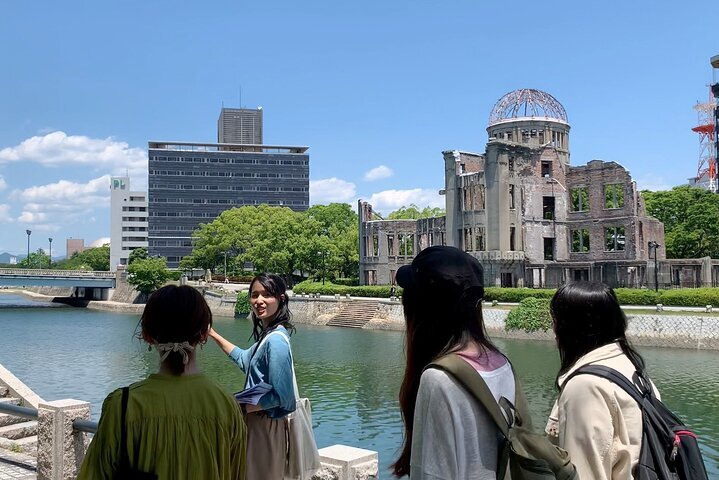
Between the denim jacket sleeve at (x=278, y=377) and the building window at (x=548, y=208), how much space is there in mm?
45890

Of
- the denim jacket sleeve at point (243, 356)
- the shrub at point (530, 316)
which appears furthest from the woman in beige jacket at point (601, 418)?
the shrub at point (530, 316)

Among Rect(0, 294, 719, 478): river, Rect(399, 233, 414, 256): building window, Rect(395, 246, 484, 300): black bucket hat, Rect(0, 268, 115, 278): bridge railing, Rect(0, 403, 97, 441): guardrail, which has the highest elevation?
Rect(399, 233, 414, 256): building window

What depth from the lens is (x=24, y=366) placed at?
85.0ft

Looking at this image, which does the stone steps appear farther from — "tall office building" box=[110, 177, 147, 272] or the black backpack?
"tall office building" box=[110, 177, 147, 272]

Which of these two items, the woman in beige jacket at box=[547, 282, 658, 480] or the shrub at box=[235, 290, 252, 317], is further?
the shrub at box=[235, 290, 252, 317]

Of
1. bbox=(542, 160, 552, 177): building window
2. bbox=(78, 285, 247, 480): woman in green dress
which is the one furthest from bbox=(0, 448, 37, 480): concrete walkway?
bbox=(542, 160, 552, 177): building window

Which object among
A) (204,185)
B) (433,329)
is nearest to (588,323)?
(433,329)

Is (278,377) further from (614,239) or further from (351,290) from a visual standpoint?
(351,290)

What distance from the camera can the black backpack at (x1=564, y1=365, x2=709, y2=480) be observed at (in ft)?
9.45

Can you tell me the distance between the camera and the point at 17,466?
291 inches

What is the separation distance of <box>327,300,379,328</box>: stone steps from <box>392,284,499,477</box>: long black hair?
41.5m

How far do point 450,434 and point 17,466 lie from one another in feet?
22.4

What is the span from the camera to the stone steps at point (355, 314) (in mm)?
44688

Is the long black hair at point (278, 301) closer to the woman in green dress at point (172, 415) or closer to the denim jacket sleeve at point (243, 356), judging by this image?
the denim jacket sleeve at point (243, 356)
